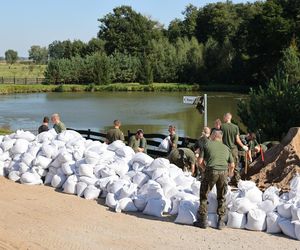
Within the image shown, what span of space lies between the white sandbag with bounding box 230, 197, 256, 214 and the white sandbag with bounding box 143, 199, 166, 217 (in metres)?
1.26

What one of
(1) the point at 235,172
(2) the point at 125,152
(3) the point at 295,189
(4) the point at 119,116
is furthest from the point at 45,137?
(4) the point at 119,116

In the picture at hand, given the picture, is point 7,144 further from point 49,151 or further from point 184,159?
point 184,159

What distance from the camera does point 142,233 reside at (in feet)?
29.0

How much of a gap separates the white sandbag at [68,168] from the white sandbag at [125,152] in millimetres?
1013

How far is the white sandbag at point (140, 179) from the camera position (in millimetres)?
10867

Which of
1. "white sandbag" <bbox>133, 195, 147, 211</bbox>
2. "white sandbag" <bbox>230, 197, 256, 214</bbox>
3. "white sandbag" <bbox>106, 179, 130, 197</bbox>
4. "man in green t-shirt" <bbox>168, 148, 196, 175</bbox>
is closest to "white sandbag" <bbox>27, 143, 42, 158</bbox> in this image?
"white sandbag" <bbox>106, 179, 130, 197</bbox>

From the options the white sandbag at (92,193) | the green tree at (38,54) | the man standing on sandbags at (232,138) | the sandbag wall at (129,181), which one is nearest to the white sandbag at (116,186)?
the sandbag wall at (129,181)

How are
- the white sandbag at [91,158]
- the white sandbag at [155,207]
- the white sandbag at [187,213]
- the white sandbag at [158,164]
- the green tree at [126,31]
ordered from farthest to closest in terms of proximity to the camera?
the green tree at [126,31] → the white sandbag at [91,158] → the white sandbag at [158,164] → the white sandbag at [155,207] → the white sandbag at [187,213]

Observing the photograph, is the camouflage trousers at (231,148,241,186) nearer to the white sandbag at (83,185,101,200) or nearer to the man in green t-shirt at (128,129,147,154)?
the man in green t-shirt at (128,129,147,154)

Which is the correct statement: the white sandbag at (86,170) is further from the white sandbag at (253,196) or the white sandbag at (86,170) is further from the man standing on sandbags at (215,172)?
the white sandbag at (253,196)

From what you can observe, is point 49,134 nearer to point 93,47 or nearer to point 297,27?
point 297,27

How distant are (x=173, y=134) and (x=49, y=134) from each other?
3.02m

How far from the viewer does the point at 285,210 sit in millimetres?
9086

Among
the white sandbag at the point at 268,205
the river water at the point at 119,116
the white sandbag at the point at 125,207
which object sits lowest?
the river water at the point at 119,116
